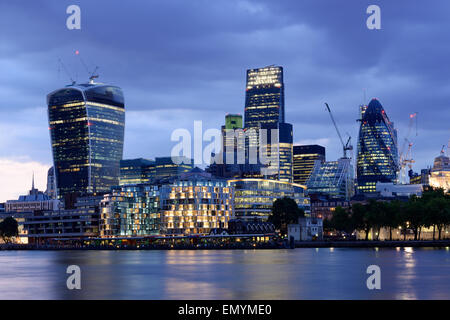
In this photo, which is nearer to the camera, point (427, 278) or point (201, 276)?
point (427, 278)

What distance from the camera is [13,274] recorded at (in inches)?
4011

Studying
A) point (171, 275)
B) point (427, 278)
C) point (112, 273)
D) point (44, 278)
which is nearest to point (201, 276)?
point (171, 275)
